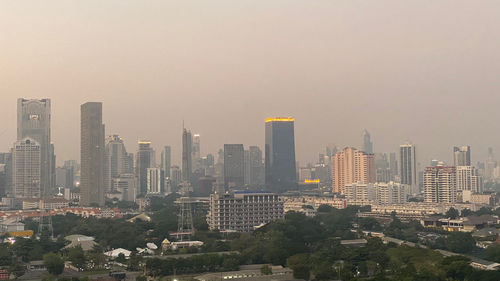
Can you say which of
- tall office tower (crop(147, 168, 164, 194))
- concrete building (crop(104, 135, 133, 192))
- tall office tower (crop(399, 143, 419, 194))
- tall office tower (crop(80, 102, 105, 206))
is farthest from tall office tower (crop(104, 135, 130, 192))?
tall office tower (crop(399, 143, 419, 194))

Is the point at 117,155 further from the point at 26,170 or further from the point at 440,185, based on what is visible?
the point at 440,185

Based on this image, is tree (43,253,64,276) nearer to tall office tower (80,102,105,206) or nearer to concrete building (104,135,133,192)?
tall office tower (80,102,105,206)

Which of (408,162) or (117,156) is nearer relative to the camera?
(408,162)

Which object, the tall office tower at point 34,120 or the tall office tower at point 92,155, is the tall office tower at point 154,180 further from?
the tall office tower at point 92,155

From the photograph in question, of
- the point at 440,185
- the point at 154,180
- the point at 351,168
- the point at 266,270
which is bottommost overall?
the point at 266,270

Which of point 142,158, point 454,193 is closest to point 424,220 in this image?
point 454,193

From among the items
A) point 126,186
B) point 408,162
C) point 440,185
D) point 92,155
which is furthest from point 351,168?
point 92,155

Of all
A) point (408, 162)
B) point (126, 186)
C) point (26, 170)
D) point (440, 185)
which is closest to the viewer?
point (440, 185)

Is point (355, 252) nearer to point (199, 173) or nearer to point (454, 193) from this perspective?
point (454, 193)
